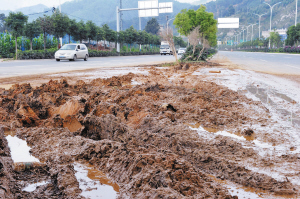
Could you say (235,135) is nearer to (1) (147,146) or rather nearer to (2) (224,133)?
(2) (224,133)

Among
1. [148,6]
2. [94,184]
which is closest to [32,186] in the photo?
[94,184]

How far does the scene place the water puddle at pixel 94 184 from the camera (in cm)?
299

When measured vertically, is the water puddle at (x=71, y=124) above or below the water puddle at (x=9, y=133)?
above

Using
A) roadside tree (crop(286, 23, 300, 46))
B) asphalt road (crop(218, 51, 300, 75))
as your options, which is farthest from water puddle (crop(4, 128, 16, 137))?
roadside tree (crop(286, 23, 300, 46))

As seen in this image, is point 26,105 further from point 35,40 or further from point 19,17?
point 35,40

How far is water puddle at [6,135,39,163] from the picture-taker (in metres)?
3.95

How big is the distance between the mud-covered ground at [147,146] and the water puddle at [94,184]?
0.22ft

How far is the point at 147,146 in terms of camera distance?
402cm

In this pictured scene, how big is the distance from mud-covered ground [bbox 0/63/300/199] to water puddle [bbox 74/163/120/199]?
0.07m

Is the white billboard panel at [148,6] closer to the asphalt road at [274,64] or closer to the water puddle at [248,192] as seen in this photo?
the asphalt road at [274,64]

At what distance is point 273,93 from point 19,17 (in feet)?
88.0

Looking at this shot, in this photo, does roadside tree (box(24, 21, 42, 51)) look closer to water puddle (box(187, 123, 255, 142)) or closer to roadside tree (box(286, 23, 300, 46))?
water puddle (box(187, 123, 255, 142))

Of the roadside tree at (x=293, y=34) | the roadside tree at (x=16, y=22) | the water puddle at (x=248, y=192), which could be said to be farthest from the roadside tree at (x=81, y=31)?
the water puddle at (x=248, y=192)

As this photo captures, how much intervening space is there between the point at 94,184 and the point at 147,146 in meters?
0.99
